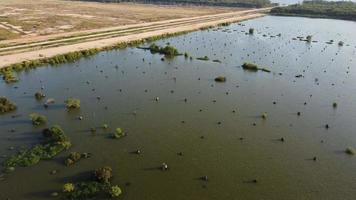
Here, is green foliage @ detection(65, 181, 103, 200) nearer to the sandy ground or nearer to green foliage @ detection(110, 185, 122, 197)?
green foliage @ detection(110, 185, 122, 197)

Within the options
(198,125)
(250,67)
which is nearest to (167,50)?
(250,67)

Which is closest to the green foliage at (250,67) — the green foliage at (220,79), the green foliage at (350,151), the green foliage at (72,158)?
the green foliage at (220,79)

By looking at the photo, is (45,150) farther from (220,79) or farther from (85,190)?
(220,79)

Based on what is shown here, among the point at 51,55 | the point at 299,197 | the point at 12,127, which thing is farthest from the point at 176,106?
the point at 51,55

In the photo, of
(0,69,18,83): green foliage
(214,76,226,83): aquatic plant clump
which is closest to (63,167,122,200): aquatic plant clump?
(0,69,18,83): green foliage

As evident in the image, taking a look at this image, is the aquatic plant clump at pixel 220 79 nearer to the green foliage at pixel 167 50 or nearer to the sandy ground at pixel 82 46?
the green foliage at pixel 167 50

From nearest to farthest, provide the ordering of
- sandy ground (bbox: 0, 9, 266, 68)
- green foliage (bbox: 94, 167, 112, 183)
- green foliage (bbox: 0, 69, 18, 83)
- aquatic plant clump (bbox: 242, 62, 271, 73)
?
1. green foliage (bbox: 94, 167, 112, 183)
2. green foliage (bbox: 0, 69, 18, 83)
3. sandy ground (bbox: 0, 9, 266, 68)
4. aquatic plant clump (bbox: 242, 62, 271, 73)
